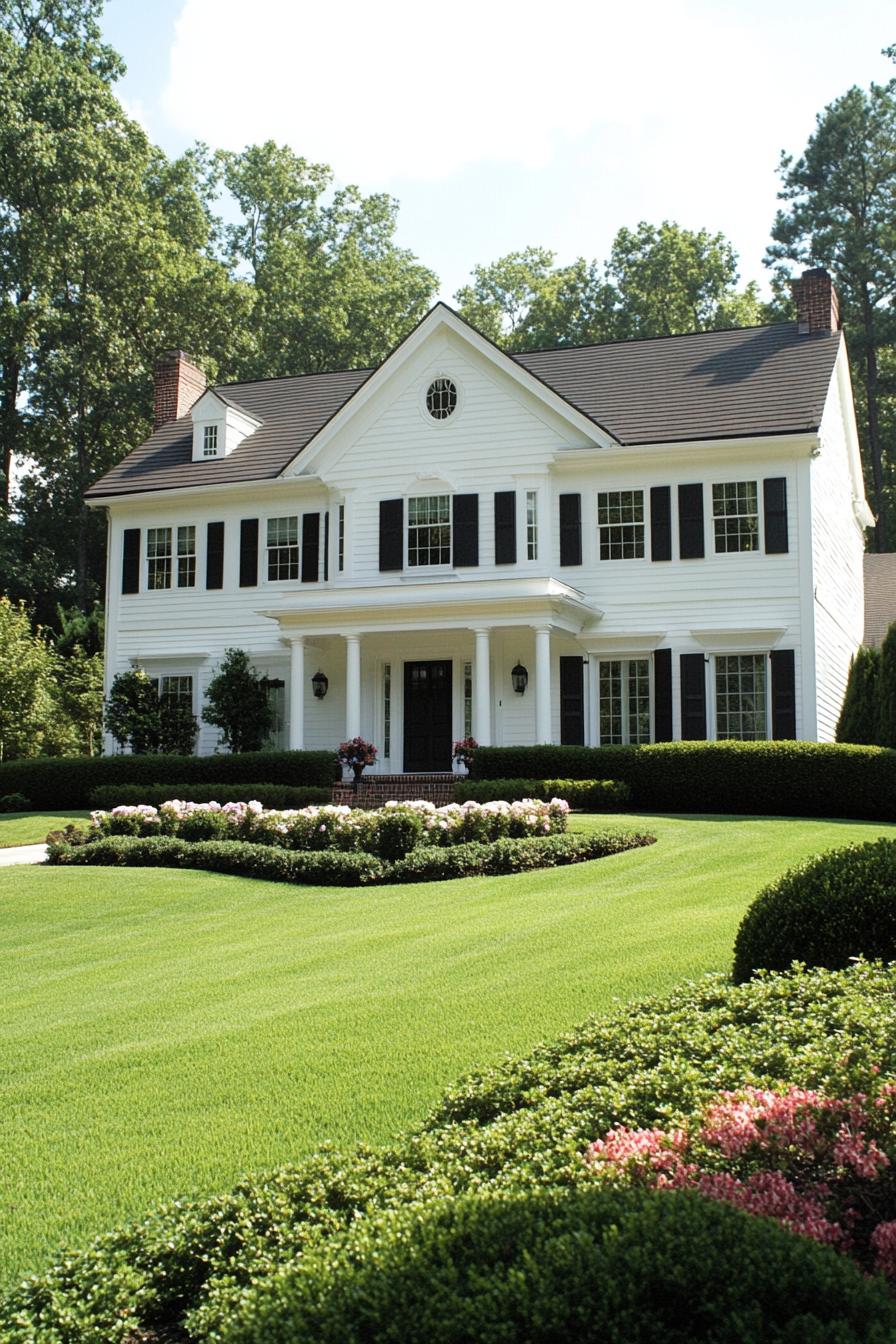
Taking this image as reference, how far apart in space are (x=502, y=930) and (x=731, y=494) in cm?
1530

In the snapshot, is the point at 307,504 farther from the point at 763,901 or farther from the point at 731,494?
the point at 763,901

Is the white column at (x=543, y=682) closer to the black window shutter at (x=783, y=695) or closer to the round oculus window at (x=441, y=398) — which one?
the black window shutter at (x=783, y=695)

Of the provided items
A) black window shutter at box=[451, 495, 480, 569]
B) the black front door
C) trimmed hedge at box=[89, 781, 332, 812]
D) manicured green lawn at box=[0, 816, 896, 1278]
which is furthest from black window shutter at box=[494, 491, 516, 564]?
manicured green lawn at box=[0, 816, 896, 1278]

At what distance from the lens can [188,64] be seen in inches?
410

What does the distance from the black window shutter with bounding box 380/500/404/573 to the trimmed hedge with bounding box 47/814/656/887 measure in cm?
1046

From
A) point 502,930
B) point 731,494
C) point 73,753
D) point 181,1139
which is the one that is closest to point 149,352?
point 73,753

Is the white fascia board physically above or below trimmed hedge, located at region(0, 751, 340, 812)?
above

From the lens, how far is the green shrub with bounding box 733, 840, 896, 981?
263 inches

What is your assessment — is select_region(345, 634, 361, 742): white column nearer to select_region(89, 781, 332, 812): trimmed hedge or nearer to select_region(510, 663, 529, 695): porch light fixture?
select_region(89, 781, 332, 812): trimmed hedge

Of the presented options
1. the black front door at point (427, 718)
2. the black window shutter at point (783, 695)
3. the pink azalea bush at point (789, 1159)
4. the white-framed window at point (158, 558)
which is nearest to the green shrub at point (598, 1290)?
the pink azalea bush at point (789, 1159)

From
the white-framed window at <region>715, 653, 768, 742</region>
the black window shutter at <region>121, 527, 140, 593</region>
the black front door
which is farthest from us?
the black window shutter at <region>121, 527, 140, 593</region>

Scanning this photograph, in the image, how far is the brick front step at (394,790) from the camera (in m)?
21.1

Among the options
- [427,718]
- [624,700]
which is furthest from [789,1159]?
[427,718]

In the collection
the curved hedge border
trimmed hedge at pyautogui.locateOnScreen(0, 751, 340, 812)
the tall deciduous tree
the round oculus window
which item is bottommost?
the curved hedge border
